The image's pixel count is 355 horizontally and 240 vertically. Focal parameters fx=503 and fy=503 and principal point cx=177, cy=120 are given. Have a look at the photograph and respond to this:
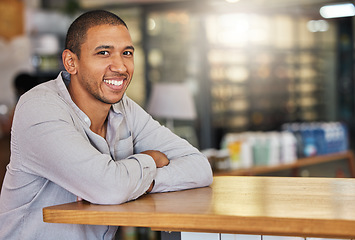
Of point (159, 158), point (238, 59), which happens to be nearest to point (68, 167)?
point (159, 158)

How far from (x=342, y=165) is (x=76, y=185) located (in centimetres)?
507

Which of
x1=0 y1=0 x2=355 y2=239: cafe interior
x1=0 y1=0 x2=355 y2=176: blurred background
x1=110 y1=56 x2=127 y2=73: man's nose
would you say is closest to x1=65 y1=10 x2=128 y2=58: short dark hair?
x1=110 y1=56 x2=127 y2=73: man's nose

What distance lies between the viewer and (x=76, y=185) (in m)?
1.46

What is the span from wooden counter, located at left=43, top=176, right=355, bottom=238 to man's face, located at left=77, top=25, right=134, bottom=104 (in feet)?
1.31

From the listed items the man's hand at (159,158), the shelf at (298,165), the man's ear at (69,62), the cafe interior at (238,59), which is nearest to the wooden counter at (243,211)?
the man's hand at (159,158)

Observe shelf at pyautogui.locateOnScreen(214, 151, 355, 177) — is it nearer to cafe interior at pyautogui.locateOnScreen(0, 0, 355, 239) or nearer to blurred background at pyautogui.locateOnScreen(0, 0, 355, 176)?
cafe interior at pyautogui.locateOnScreen(0, 0, 355, 239)

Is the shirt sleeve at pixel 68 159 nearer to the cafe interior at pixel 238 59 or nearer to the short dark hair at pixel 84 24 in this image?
the short dark hair at pixel 84 24

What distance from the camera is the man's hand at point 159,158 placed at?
1697 mm

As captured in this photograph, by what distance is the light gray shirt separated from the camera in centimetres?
146

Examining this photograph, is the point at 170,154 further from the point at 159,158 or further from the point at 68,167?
the point at 68,167

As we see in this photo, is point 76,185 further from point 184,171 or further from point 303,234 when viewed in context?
point 303,234

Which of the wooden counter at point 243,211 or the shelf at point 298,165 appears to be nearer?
the wooden counter at point 243,211

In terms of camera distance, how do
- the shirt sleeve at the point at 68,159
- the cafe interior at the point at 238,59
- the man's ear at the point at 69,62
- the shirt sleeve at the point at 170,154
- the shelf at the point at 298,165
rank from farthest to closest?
the cafe interior at the point at 238,59
the shelf at the point at 298,165
the man's ear at the point at 69,62
the shirt sleeve at the point at 170,154
the shirt sleeve at the point at 68,159

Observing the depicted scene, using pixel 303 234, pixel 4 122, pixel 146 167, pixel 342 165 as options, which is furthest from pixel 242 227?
pixel 342 165
